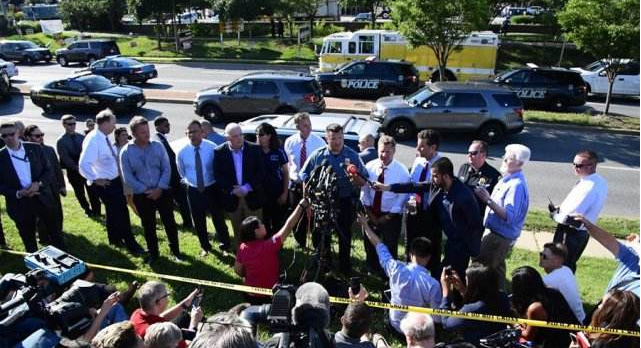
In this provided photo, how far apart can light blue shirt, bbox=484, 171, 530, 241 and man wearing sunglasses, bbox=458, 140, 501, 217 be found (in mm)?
342

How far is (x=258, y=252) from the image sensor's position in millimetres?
4914

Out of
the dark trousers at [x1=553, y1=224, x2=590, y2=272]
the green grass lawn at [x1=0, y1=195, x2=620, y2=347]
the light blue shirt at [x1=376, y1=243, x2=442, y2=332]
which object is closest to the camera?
the light blue shirt at [x1=376, y1=243, x2=442, y2=332]

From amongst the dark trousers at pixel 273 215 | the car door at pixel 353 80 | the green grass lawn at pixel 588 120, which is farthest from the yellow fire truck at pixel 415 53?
the dark trousers at pixel 273 215

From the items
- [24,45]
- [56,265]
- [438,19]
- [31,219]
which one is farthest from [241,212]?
[24,45]

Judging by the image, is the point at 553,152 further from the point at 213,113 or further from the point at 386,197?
the point at 213,113

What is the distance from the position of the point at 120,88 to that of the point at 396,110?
971 cm

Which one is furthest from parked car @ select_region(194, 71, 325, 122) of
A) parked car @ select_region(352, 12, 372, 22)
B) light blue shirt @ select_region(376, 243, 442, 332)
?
parked car @ select_region(352, 12, 372, 22)

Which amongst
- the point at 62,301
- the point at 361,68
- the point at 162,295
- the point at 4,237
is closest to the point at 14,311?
the point at 62,301

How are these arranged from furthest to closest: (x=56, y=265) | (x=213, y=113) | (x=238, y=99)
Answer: (x=213, y=113) < (x=238, y=99) < (x=56, y=265)

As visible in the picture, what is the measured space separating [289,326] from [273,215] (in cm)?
422

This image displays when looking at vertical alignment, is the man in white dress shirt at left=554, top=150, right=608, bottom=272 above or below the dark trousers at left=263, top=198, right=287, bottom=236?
above

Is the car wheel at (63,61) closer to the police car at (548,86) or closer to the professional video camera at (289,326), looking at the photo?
the police car at (548,86)

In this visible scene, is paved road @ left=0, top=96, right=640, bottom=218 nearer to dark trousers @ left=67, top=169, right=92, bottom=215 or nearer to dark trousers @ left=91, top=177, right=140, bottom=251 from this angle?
dark trousers @ left=67, top=169, right=92, bottom=215

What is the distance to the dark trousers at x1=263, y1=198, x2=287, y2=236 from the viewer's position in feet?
22.9
